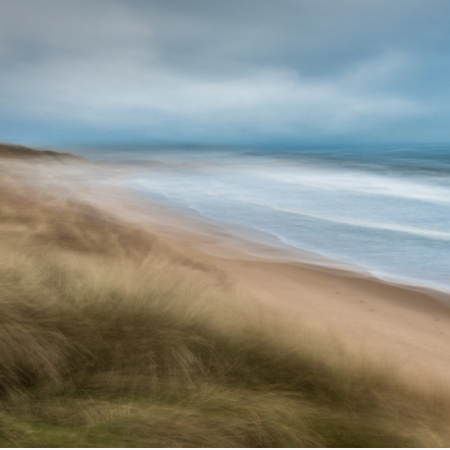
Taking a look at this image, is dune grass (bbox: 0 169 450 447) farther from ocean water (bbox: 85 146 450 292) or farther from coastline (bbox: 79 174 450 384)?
ocean water (bbox: 85 146 450 292)

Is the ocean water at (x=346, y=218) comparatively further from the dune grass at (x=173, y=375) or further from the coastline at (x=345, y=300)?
the dune grass at (x=173, y=375)

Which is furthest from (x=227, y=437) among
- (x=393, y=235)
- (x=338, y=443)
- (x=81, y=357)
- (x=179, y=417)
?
(x=393, y=235)

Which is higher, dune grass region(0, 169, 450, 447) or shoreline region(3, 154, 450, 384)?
dune grass region(0, 169, 450, 447)

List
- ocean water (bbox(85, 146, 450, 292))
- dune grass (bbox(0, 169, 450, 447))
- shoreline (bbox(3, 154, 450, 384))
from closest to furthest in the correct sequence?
dune grass (bbox(0, 169, 450, 447)), shoreline (bbox(3, 154, 450, 384)), ocean water (bbox(85, 146, 450, 292))

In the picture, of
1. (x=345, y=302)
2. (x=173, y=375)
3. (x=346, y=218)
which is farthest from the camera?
(x=346, y=218)

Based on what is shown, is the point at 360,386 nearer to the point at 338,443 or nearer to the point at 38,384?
the point at 338,443

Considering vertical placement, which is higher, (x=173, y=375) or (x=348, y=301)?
(x=173, y=375)

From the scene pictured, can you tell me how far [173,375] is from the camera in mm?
3066

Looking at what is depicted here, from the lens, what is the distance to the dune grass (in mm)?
2504

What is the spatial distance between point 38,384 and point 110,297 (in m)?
1.00

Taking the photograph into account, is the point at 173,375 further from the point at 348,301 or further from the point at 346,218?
the point at 346,218

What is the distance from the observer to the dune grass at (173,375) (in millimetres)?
2504

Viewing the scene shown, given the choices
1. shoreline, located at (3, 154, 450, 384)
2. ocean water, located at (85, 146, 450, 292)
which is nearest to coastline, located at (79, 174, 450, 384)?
shoreline, located at (3, 154, 450, 384)

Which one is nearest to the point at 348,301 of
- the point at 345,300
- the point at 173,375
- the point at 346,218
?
the point at 345,300
